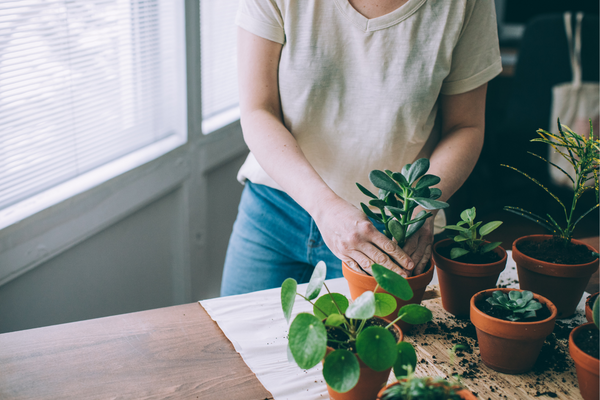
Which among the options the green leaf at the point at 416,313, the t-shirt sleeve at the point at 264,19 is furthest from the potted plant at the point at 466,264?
the t-shirt sleeve at the point at 264,19

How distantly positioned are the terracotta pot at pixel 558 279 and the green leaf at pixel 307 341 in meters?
0.47

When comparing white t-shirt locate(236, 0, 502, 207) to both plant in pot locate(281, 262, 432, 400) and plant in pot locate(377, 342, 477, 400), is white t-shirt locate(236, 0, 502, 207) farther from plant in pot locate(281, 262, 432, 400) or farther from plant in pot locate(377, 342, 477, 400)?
plant in pot locate(377, 342, 477, 400)

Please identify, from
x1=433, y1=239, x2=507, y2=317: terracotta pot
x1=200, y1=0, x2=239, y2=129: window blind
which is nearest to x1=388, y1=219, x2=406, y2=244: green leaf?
x1=433, y1=239, x2=507, y2=317: terracotta pot

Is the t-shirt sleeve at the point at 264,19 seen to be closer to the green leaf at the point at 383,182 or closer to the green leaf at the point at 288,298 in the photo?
the green leaf at the point at 383,182

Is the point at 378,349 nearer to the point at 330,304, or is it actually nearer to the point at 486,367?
the point at 330,304

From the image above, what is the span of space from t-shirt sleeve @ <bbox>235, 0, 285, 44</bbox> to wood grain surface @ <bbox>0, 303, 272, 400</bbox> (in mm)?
553

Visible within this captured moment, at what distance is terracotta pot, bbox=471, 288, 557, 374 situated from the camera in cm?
66

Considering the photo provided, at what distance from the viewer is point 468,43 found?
39.1 inches

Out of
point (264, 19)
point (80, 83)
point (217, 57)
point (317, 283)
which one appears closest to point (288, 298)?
point (317, 283)

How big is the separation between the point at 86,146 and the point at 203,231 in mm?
710

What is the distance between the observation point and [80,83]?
131cm

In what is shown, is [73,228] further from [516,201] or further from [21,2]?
[516,201]

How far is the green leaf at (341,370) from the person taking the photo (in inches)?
20.6

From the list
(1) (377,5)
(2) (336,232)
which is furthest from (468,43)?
(2) (336,232)
